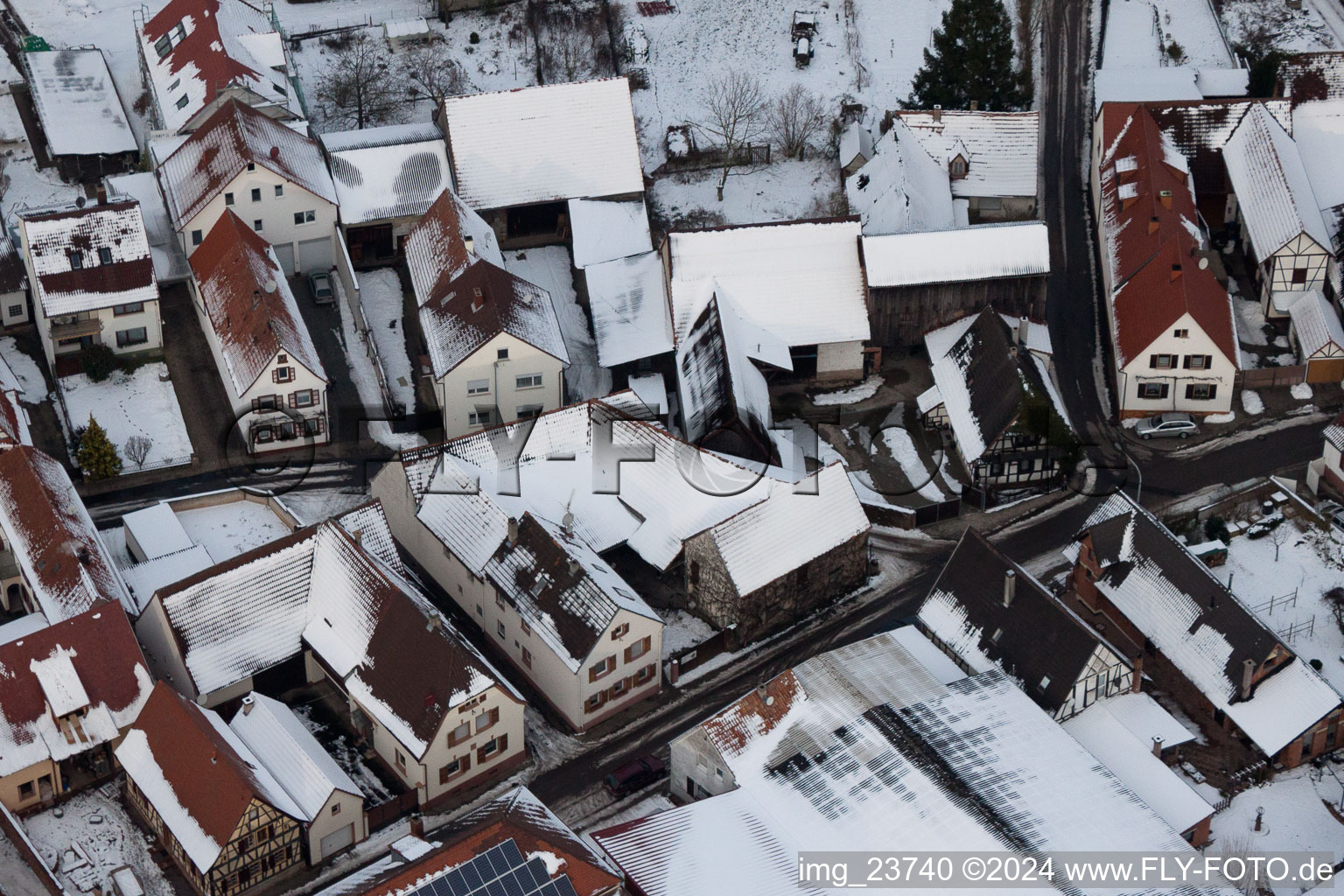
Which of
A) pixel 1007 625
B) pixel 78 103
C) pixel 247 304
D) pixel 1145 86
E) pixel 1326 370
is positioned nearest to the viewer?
pixel 1007 625

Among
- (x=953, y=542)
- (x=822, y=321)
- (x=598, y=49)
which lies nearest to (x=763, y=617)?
(x=953, y=542)

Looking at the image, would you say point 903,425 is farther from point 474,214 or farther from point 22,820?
point 22,820

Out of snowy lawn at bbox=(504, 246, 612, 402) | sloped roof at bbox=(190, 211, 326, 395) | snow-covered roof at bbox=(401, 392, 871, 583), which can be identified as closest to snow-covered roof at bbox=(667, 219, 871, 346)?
snowy lawn at bbox=(504, 246, 612, 402)

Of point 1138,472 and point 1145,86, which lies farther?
point 1145,86

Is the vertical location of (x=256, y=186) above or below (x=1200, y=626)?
above

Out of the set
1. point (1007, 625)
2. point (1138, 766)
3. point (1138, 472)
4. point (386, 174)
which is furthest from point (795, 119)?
point (1138, 766)

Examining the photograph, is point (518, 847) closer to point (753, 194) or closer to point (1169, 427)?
point (1169, 427)
